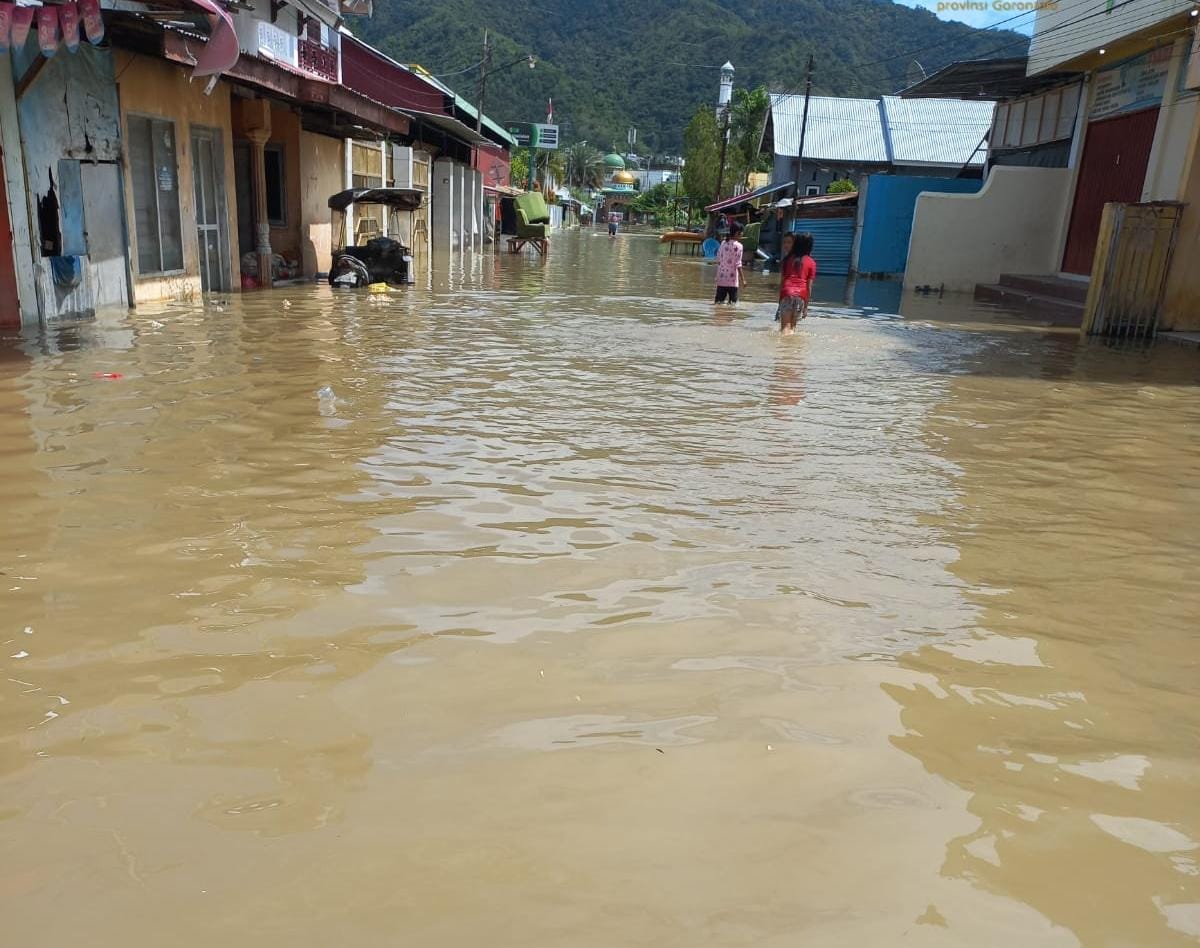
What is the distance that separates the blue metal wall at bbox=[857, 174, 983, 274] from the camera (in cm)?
2833

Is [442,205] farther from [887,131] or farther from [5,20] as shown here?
[5,20]

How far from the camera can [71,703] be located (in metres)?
3.06

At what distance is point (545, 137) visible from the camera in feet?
217

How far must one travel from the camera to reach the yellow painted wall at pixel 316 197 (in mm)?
18406

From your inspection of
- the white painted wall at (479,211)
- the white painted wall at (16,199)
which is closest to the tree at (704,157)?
the white painted wall at (479,211)

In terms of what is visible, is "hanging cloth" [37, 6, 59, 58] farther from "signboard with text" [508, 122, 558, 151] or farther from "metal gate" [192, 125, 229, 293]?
"signboard with text" [508, 122, 558, 151]

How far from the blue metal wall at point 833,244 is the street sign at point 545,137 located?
3808 centimetres

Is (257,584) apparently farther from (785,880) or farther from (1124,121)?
(1124,121)

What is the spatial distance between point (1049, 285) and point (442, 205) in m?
19.8

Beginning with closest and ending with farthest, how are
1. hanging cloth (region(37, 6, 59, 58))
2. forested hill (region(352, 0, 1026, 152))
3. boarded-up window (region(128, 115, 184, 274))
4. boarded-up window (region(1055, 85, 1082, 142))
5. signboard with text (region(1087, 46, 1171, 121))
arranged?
1. hanging cloth (region(37, 6, 59, 58))
2. boarded-up window (region(128, 115, 184, 274))
3. signboard with text (region(1087, 46, 1171, 121))
4. boarded-up window (region(1055, 85, 1082, 142))
5. forested hill (region(352, 0, 1026, 152))

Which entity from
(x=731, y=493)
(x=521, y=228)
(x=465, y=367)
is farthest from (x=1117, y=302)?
(x=521, y=228)

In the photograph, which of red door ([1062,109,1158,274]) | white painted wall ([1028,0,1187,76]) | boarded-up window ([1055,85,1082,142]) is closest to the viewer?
white painted wall ([1028,0,1187,76])

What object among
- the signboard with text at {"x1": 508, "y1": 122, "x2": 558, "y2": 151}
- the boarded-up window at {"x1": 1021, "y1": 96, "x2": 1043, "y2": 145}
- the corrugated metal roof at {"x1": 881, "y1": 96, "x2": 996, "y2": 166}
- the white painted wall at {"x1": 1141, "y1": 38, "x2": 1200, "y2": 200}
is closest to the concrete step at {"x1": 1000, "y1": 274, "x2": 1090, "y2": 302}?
the white painted wall at {"x1": 1141, "y1": 38, "x2": 1200, "y2": 200}

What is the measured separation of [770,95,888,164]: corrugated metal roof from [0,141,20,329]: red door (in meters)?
38.8
